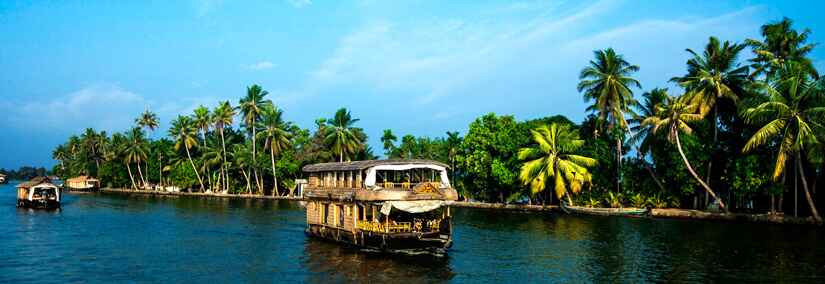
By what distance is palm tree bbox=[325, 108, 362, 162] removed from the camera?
242ft

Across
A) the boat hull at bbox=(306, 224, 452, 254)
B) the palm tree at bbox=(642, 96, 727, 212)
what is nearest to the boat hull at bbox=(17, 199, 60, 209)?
the boat hull at bbox=(306, 224, 452, 254)

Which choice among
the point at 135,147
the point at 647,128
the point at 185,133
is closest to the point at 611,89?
the point at 647,128

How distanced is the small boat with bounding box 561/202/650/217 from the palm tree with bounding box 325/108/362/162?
27469mm

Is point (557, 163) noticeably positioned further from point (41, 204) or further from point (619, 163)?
point (41, 204)

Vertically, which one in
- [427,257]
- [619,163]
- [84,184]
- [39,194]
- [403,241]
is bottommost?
[427,257]

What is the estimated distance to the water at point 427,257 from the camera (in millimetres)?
24344

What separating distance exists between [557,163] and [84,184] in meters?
93.2

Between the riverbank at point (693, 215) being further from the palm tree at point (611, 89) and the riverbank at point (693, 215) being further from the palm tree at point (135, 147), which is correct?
the palm tree at point (135, 147)

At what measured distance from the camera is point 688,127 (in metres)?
46.8

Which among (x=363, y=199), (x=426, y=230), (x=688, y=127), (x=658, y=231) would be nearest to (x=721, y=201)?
(x=688, y=127)

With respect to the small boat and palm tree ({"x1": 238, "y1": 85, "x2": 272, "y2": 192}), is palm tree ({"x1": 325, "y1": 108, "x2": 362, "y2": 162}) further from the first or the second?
the small boat

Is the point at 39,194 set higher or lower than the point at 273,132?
lower

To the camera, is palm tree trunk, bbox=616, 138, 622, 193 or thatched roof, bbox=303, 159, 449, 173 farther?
palm tree trunk, bbox=616, 138, 622, 193

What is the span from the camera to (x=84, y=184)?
113 metres
